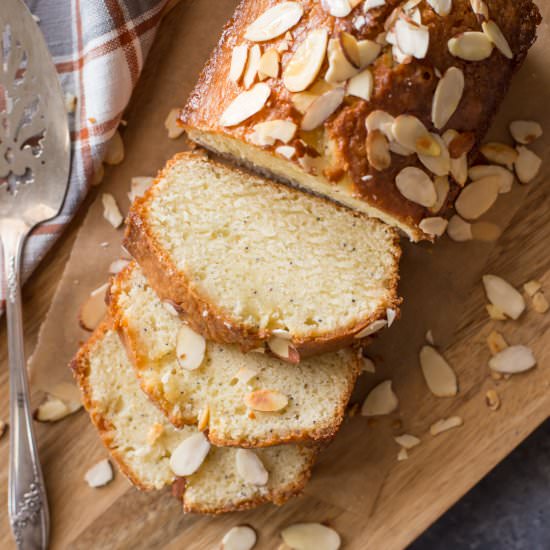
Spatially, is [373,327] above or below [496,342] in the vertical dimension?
above

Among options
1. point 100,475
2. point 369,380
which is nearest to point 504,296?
point 369,380

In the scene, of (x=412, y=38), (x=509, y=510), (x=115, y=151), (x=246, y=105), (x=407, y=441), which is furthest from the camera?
(x=509, y=510)

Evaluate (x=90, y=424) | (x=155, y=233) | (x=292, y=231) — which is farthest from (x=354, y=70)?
(x=90, y=424)

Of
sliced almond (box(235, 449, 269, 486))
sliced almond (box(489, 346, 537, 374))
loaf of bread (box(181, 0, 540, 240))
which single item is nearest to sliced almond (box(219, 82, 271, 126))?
loaf of bread (box(181, 0, 540, 240))

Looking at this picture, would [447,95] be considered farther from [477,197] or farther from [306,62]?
[477,197]

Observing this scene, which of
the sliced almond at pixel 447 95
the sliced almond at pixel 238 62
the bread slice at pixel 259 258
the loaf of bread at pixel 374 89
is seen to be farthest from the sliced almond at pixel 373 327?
the sliced almond at pixel 238 62

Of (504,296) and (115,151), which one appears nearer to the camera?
(504,296)

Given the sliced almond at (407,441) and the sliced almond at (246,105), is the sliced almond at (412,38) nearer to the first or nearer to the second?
the sliced almond at (246,105)

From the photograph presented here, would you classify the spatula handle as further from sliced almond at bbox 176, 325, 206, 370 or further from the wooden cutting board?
sliced almond at bbox 176, 325, 206, 370
